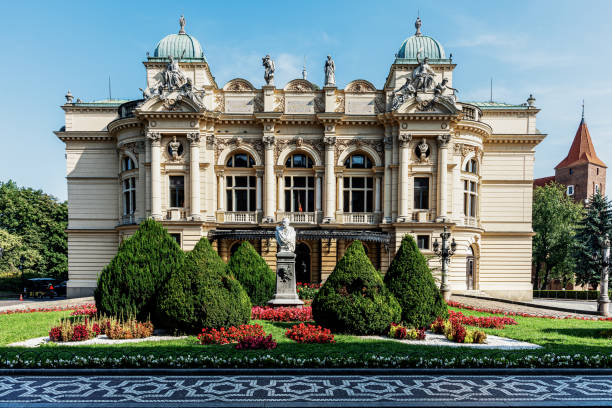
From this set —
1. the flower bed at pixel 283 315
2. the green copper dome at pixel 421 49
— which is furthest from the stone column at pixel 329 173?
the flower bed at pixel 283 315

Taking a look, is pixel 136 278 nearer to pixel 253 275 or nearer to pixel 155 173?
pixel 253 275

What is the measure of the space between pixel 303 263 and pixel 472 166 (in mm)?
15733

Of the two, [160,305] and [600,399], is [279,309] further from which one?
[600,399]

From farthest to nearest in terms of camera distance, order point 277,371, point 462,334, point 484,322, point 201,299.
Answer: point 484,322
point 201,299
point 462,334
point 277,371

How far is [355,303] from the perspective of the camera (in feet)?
47.1

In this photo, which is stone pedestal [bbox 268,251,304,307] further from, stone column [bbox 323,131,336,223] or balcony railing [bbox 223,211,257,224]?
balcony railing [bbox 223,211,257,224]

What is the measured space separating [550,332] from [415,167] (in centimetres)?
1748

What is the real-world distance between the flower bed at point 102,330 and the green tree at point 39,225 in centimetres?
3577

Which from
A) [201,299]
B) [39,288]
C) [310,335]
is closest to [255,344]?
[310,335]

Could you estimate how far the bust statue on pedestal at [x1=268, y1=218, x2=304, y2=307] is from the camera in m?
19.2

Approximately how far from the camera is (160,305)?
14531 millimetres

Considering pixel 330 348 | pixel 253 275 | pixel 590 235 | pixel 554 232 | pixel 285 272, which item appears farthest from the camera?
pixel 554 232

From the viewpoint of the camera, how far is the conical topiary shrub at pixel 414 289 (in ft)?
49.9

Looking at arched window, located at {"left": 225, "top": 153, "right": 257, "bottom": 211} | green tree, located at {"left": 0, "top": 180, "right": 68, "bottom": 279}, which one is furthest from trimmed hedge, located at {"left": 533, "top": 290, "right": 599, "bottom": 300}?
green tree, located at {"left": 0, "top": 180, "right": 68, "bottom": 279}
